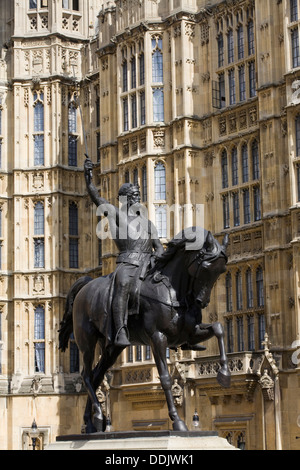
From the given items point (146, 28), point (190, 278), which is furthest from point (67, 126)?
point (190, 278)

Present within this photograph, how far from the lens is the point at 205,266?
45.6ft

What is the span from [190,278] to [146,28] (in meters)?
26.3

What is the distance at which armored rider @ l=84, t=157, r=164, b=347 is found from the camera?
47.7 ft

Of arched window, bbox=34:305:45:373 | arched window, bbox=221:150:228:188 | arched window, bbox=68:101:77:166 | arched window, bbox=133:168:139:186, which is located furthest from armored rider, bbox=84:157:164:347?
arched window, bbox=68:101:77:166

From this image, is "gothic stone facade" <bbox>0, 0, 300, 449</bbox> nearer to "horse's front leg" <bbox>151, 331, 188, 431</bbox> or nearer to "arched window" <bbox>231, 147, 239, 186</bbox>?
"arched window" <bbox>231, 147, 239, 186</bbox>

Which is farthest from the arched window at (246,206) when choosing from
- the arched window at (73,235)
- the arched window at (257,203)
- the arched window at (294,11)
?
the arched window at (73,235)

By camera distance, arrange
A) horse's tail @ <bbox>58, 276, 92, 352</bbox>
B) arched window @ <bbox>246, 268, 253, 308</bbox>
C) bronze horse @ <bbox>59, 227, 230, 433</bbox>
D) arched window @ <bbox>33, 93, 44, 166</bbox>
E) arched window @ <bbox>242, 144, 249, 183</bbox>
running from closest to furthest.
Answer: bronze horse @ <bbox>59, 227, 230, 433</bbox>
horse's tail @ <bbox>58, 276, 92, 352</bbox>
arched window @ <bbox>246, 268, 253, 308</bbox>
arched window @ <bbox>242, 144, 249, 183</bbox>
arched window @ <bbox>33, 93, 44, 166</bbox>

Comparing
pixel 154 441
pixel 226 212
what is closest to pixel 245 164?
pixel 226 212

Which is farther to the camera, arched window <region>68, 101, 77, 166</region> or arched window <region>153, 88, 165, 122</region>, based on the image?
arched window <region>68, 101, 77, 166</region>

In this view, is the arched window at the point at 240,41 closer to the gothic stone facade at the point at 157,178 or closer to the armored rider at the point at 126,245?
the gothic stone facade at the point at 157,178

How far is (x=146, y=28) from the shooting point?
39031 millimetres

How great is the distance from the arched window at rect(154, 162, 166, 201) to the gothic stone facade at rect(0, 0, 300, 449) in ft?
0.25
